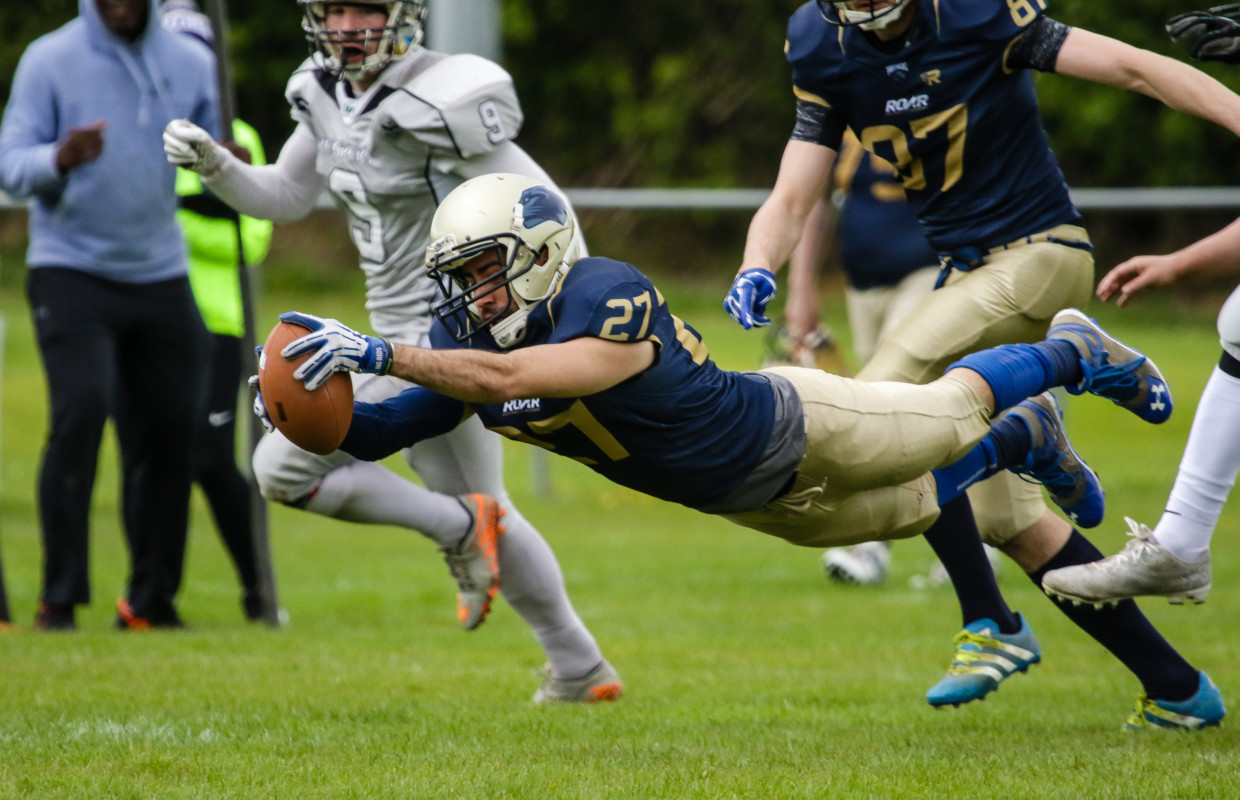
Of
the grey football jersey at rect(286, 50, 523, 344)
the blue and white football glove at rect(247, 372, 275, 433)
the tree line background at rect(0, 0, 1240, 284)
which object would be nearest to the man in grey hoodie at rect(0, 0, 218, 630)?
the grey football jersey at rect(286, 50, 523, 344)

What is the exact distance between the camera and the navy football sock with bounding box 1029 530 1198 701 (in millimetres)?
4066

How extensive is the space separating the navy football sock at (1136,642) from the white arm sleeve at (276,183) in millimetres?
2370

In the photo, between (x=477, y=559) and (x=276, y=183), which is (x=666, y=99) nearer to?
(x=276, y=183)

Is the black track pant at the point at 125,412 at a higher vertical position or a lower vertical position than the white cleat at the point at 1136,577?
lower

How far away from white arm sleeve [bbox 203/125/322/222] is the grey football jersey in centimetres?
9

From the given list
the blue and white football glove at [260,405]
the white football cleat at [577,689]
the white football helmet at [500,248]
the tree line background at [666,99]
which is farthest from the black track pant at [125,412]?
the tree line background at [666,99]

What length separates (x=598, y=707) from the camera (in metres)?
4.45

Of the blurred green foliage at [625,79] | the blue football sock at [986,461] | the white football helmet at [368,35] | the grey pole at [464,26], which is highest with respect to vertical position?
the white football helmet at [368,35]

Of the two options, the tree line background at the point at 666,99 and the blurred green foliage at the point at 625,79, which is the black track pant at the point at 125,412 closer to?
the tree line background at the point at 666,99

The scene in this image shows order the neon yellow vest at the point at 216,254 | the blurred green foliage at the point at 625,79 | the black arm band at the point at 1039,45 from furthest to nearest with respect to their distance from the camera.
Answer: the blurred green foliage at the point at 625,79, the neon yellow vest at the point at 216,254, the black arm band at the point at 1039,45

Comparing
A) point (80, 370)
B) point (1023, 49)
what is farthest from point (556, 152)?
point (1023, 49)

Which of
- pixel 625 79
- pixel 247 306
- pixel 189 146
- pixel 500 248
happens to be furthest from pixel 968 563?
pixel 625 79

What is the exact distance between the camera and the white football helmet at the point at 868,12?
3986 millimetres

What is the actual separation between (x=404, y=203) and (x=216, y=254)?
2.36 m
